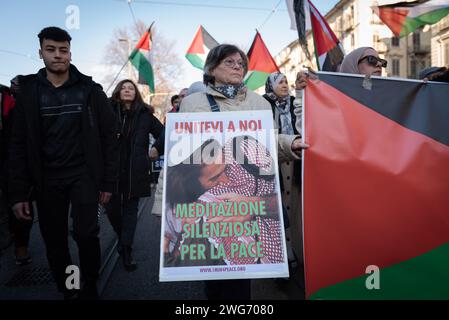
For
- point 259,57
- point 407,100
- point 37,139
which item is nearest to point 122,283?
point 37,139

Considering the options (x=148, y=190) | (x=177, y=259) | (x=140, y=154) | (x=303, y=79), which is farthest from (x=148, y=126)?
(x=177, y=259)

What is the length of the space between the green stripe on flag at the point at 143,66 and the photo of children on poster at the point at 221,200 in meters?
5.32

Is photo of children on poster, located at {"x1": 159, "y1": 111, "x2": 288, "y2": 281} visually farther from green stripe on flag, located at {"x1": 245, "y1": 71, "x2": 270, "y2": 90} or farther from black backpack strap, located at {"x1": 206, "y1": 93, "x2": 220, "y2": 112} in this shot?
green stripe on flag, located at {"x1": 245, "y1": 71, "x2": 270, "y2": 90}

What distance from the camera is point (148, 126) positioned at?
12.1 ft

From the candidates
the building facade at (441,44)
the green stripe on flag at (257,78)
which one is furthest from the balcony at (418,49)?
the green stripe on flag at (257,78)

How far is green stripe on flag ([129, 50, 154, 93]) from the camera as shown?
6832 mm

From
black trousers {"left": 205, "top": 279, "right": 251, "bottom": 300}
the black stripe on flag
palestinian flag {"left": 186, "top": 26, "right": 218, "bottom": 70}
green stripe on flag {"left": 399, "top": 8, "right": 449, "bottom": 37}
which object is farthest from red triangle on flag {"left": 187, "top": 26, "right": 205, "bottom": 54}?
black trousers {"left": 205, "top": 279, "right": 251, "bottom": 300}

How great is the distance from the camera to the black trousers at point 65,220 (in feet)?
8.29

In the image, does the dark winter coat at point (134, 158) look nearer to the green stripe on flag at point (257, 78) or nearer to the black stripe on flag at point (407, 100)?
the black stripe on flag at point (407, 100)

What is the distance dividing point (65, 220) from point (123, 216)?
1039mm

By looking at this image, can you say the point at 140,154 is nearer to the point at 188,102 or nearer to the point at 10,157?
the point at 10,157

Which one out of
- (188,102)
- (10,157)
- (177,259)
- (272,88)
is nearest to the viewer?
(177,259)

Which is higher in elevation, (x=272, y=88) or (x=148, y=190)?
(x=272, y=88)
